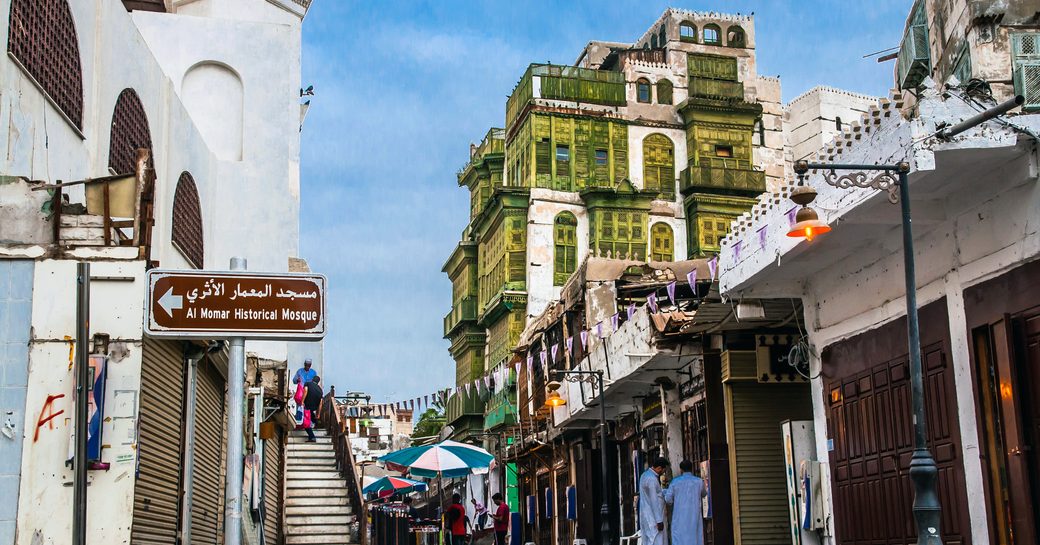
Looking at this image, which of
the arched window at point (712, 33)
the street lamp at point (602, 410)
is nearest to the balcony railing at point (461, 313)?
the arched window at point (712, 33)

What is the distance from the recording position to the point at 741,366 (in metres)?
18.7

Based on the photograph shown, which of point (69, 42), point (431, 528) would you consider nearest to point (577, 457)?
point (431, 528)

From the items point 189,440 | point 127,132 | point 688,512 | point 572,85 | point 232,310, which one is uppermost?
point 572,85

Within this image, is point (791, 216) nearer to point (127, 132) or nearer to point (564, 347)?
point (127, 132)

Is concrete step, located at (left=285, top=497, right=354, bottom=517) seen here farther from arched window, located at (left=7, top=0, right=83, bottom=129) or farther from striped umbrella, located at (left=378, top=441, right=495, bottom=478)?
arched window, located at (left=7, top=0, right=83, bottom=129)

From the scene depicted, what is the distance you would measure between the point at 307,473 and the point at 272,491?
152 centimetres

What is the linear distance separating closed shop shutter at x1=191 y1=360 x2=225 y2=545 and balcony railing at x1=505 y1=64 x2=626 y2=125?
28.8 meters

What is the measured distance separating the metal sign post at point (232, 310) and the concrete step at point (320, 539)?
14.2m

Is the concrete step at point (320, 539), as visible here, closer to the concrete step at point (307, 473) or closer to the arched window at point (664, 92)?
the concrete step at point (307, 473)

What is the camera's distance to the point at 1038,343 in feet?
36.3

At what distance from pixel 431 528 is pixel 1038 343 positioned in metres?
32.7

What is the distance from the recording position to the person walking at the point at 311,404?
82.3 feet

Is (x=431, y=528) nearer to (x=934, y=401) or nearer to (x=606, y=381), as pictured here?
(x=606, y=381)

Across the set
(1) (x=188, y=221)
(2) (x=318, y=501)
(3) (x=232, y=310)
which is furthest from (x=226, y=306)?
(2) (x=318, y=501)
